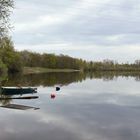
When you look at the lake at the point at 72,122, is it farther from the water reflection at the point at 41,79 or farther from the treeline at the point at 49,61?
the treeline at the point at 49,61

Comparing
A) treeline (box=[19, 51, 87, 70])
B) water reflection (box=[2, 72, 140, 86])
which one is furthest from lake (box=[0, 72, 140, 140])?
treeline (box=[19, 51, 87, 70])

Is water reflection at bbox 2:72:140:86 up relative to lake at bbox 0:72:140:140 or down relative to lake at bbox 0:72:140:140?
up

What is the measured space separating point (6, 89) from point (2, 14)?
42.3 feet

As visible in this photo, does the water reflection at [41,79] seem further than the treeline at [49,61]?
No

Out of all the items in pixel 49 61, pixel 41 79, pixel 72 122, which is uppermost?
pixel 49 61

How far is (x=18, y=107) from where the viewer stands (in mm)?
31844

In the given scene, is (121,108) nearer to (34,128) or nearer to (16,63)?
(34,128)

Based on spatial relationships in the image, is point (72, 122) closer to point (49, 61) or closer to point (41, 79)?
point (41, 79)

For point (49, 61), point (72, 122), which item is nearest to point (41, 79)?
point (72, 122)

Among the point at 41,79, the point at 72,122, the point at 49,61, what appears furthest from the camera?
the point at 49,61

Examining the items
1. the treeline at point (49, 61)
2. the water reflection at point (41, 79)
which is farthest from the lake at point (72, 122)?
the treeline at point (49, 61)

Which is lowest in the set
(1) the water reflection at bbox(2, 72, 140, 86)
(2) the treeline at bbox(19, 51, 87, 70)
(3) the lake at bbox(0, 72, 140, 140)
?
(3) the lake at bbox(0, 72, 140, 140)

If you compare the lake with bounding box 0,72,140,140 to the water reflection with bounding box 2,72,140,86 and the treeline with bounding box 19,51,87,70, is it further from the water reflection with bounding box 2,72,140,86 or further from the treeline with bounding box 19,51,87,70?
the treeline with bounding box 19,51,87,70

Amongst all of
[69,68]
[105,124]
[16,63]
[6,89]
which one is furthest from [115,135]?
[69,68]
